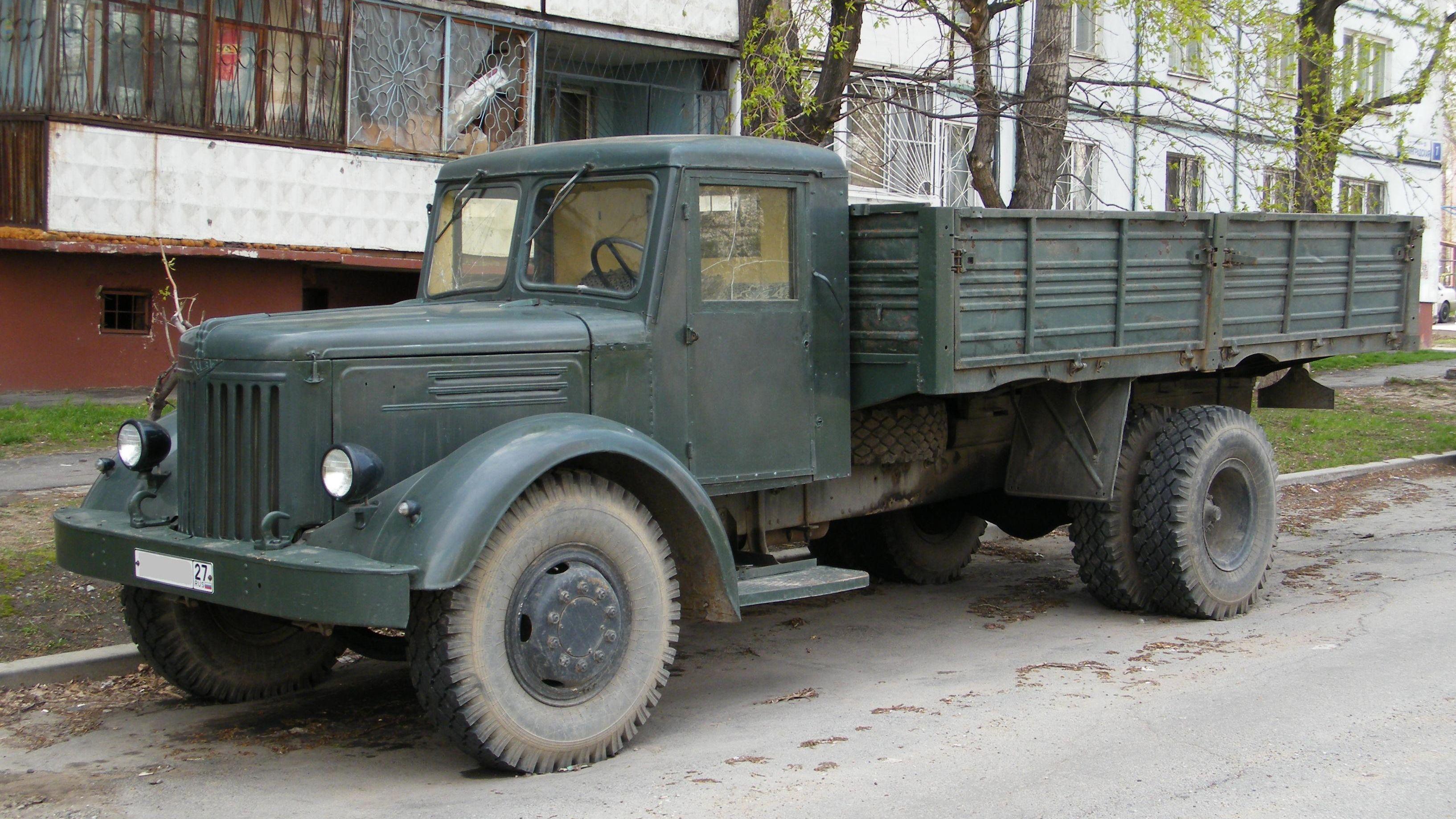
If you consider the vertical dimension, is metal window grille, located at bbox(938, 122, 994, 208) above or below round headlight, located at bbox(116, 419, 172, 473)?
above

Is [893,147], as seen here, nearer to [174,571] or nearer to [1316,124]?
[1316,124]

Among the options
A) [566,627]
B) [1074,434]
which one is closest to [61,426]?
[566,627]

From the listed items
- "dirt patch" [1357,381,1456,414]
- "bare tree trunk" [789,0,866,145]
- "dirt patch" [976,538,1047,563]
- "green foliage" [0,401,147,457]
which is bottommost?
"dirt patch" [976,538,1047,563]

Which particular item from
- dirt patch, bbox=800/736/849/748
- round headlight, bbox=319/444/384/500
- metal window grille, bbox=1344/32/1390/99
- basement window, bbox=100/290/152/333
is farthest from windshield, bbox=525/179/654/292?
metal window grille, bbox=1344/32/1390/99

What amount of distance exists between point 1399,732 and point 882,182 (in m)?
13.2

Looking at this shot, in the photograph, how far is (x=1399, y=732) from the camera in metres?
5.18

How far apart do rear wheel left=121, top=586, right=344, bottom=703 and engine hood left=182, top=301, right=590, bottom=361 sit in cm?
107

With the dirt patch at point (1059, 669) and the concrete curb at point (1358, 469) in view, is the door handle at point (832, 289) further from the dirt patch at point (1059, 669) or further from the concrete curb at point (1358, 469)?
the concrete curb at point (1358, 469)

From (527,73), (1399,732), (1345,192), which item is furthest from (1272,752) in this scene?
(527,73)

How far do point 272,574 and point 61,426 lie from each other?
7369mm

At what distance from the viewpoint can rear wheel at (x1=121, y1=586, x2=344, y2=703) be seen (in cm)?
563

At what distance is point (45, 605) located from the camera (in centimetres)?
676

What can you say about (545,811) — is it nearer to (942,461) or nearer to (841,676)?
(841,676)

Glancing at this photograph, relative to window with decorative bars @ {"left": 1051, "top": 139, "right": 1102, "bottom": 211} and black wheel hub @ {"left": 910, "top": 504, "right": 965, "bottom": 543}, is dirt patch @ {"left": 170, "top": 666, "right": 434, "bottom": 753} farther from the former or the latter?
window with decorative bars @ {"left": 1051, "top": 139, "right": 1102, "bottom": 211}
